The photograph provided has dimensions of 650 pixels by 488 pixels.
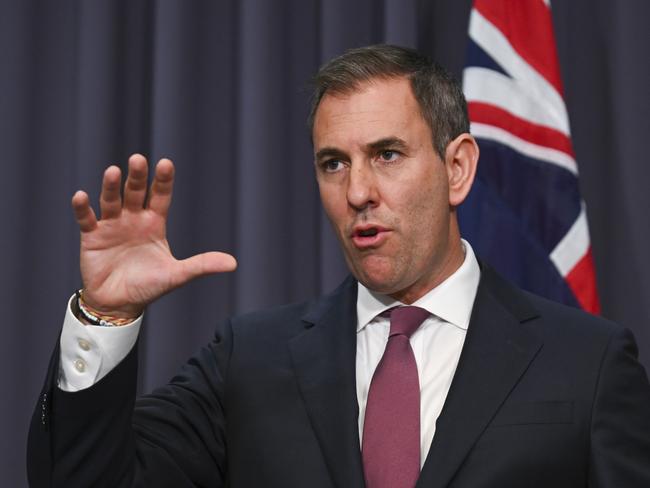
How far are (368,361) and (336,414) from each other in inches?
4.8

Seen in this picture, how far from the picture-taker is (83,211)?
1145mm

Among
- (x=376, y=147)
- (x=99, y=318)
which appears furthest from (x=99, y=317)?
(x=376, y=147)

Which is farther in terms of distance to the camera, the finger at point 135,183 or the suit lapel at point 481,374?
the suit lapel at point 481,374

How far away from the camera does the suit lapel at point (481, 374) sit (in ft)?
4.09

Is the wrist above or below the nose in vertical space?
below

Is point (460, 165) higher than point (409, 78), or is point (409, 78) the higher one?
point (409, 78)

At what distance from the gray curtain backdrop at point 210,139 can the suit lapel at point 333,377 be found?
775mm

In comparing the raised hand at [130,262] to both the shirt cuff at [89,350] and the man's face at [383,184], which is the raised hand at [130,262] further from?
the man's face at [383,184]

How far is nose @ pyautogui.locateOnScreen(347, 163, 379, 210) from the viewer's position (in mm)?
1355

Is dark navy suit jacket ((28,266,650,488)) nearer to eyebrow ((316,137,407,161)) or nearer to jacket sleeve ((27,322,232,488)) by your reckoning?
jacket sleeve ((27,322,232,488))

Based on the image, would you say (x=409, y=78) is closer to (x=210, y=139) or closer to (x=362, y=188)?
(x=362, y=188)

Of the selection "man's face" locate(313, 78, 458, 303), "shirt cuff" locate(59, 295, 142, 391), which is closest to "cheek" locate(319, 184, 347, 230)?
"man's face" locate(313, 78, 458, 303)

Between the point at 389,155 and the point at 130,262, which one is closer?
the point at 130,262

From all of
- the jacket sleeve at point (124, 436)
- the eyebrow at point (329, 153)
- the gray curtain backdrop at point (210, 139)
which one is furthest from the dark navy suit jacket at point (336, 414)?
the gray curtain backdrop at point (210, 139)
